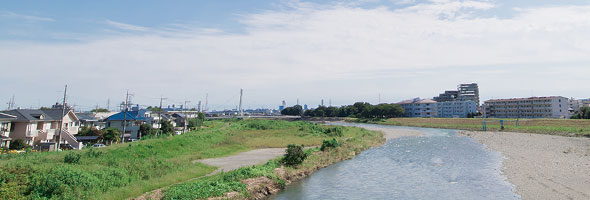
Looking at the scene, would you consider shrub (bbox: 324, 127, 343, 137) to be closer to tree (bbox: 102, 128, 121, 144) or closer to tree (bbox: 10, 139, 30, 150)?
tree (bbox: 102, 128, 121, 144)

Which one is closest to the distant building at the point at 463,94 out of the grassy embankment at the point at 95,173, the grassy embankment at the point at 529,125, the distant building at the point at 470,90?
the distant building at the point at 470,90

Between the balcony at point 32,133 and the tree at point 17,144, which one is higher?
the balcony at point 32,133

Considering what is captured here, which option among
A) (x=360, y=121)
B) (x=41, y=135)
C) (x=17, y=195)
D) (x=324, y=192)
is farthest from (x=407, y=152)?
(x=360, y=121)

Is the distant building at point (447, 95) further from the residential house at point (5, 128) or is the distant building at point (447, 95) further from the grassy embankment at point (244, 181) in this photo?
the residential house at point (5, 128)

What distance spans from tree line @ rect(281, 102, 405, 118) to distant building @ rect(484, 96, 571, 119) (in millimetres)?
31257

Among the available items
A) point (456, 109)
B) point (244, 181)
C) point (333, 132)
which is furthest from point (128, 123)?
point (456, 109)

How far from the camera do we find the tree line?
370 ft

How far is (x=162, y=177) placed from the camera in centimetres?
1819

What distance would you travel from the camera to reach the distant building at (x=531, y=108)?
95.2m

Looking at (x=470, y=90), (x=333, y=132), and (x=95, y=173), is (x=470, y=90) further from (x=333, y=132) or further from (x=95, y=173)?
(x=95, y=173)

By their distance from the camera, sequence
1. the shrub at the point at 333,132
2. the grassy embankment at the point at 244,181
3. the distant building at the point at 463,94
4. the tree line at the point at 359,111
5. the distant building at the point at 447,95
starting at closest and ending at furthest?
the grassy embankment at the point at 244,181
the shrub at the point at 333,132
the tree line at the point at 359,111
the distant building at the point at 463,94
the distant building at the point at 447,95

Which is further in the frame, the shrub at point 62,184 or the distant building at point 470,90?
the distant building at point 470,90

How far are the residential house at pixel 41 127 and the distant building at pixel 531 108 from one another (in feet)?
376

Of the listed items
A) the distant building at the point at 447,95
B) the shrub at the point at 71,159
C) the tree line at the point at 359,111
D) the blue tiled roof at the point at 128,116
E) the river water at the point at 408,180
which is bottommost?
the river water at the point at 408,180
